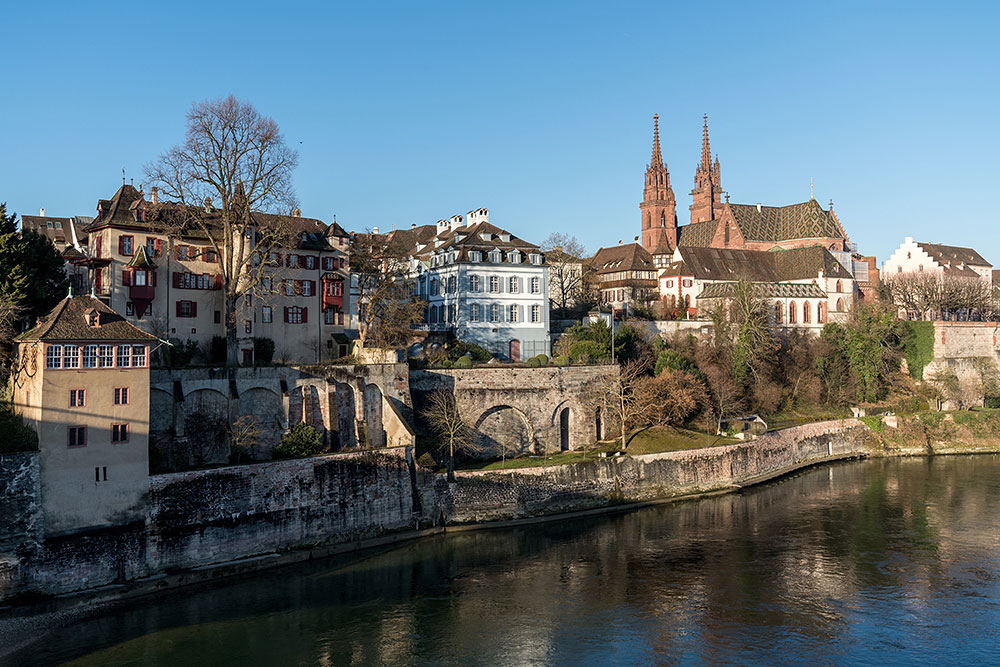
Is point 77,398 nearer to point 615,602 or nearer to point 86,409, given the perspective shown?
point 86,409

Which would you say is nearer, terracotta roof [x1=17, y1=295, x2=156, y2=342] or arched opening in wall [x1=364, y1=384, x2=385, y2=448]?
terracotta roof [x1=17, y1=295, x2=156, y2=342]

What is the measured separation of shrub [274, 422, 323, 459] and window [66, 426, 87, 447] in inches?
387

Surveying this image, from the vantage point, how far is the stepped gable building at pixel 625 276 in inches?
3438

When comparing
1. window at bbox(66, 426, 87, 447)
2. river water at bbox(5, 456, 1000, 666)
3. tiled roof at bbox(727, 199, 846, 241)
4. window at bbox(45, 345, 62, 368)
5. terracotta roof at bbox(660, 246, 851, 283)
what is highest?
tiled roof at bbox(727, 199, 846, 241)

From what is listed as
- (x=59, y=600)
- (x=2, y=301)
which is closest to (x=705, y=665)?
(x=59, y=600)

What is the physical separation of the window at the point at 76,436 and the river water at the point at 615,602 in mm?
6905

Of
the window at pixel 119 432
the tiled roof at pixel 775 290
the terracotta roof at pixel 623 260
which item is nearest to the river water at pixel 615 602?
the window at pixel 119 432

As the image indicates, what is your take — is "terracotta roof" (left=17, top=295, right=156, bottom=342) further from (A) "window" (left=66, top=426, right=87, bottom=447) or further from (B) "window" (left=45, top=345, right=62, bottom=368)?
(A) "window" (left=66, top=426, right=87, bottom=447)

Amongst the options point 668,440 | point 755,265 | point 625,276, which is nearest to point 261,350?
point 668,440

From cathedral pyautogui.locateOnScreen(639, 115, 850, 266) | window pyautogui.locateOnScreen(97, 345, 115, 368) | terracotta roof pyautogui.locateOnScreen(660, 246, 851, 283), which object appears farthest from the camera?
cathedral pyautogui.locateOnScreen(639, 115, 850, 266)

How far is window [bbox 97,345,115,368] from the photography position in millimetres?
33438

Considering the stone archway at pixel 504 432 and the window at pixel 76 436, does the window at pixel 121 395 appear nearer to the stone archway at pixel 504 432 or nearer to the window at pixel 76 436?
the window at pixel 76 436

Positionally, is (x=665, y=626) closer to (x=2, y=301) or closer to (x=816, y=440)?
(x=2, y=301)

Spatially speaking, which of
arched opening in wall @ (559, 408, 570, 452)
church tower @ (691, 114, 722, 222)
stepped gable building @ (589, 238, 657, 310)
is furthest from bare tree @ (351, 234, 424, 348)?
church tower @ (691, 114, 722, 222)
